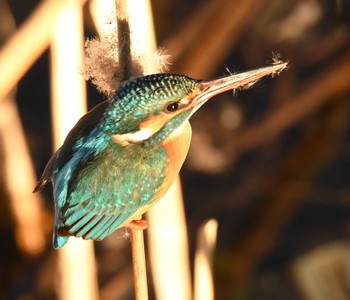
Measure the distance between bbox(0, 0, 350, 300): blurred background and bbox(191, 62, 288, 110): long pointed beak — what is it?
1.29 meters

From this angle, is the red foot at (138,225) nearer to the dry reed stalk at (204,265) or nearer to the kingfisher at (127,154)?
the kingfisher at (127,154)

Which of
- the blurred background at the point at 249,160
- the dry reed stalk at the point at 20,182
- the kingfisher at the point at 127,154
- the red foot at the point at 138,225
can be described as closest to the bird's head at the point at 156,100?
the kingfisher at the point at 127,154

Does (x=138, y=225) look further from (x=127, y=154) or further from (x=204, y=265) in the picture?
(x=204, y=265)

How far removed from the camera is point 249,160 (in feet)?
13.9

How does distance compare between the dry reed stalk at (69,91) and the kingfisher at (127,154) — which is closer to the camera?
the kingfisher at (127,154)

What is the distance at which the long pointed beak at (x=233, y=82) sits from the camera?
1.76m

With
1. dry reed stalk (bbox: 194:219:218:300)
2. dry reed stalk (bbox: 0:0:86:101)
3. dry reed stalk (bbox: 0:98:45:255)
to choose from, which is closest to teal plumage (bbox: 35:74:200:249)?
dry reed stalk (bbox: 194:219:218:300)

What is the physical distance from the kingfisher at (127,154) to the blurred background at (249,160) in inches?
48.7

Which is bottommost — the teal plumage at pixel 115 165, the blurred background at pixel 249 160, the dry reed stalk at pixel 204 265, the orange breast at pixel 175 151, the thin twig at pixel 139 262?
the blurred background at pixel 249 160

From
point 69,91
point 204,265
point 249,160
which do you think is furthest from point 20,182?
point 204,265

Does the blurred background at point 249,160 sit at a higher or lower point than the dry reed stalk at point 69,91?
lower

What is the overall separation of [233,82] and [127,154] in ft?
0.91

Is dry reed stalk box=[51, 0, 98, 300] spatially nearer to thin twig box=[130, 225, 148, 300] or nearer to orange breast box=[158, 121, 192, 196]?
orange breast box=[158, 121, 192, 196]

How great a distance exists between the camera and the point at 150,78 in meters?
1.78
